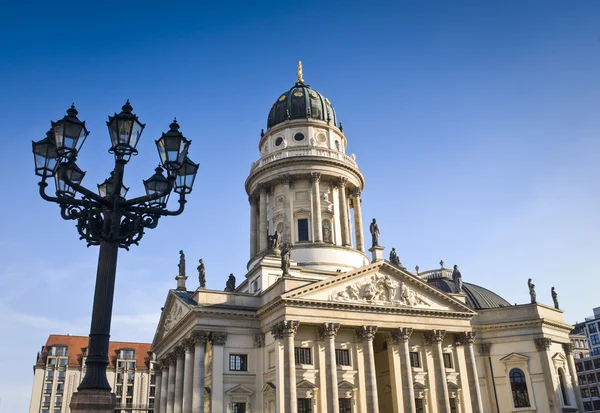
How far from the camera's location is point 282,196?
5869 centimetres

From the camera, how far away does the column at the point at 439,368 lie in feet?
144

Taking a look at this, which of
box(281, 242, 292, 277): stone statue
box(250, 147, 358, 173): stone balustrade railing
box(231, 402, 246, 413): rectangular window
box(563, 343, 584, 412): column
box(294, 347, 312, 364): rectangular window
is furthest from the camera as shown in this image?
box(250, 147, 358, 173): stone balustrade railing

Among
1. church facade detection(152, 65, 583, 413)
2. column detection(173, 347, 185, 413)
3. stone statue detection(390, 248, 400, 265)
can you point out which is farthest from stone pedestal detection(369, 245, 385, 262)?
column detection(173, 347, 185, 413)

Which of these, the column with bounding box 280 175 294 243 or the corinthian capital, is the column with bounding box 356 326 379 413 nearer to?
the corinthian capital

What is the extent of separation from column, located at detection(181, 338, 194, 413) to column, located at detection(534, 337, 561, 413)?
99.7ft

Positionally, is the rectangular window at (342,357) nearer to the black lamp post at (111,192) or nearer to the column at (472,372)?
the column at (472,372)

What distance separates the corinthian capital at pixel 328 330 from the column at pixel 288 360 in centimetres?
220

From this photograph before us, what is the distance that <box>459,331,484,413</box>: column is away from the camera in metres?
45.7

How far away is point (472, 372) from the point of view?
4694 cm

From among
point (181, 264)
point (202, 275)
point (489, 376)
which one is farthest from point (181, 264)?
point (489, 376)

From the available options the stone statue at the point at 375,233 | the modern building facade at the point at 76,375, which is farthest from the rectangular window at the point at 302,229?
the modern building facade at the point at 76,375

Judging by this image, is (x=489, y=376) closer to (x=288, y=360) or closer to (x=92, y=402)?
(x=288, y=360)

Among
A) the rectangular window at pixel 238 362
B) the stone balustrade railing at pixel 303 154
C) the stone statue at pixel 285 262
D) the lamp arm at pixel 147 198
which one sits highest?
the stone balustrade railing at pixel 303 154

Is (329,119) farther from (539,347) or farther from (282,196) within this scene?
(539,347)
